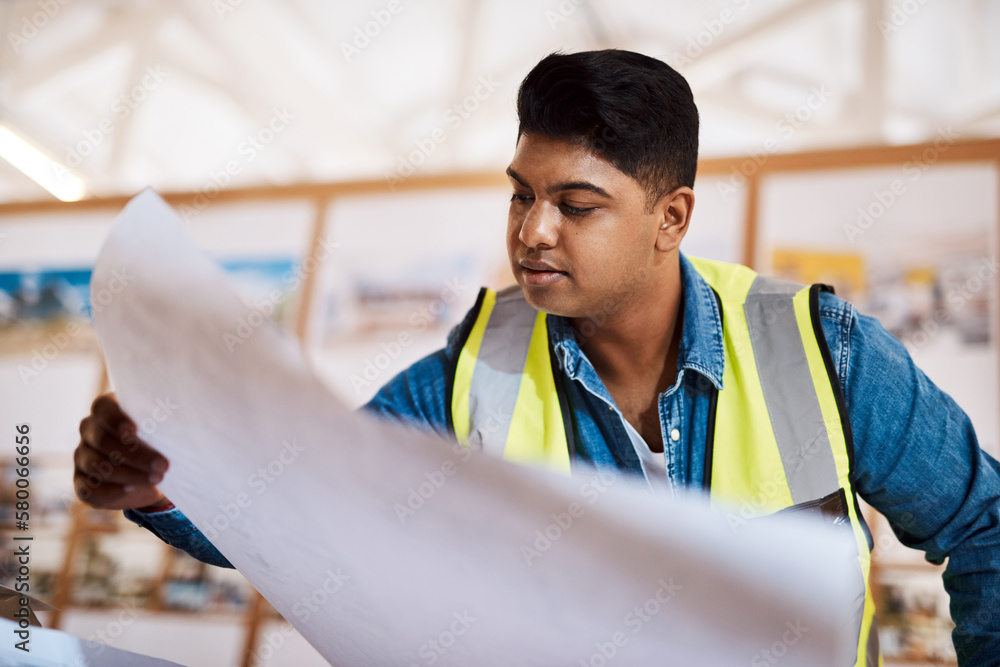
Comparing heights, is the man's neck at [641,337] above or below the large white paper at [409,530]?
above

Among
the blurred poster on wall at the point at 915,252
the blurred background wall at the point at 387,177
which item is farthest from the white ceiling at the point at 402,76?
the blurred poster on wall at the point at 915,252

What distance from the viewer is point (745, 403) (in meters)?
0.82

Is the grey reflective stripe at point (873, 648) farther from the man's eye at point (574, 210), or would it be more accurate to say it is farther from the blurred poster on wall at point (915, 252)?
the blurred poster on wall at point (915, 252)

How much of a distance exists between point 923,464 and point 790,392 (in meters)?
0.14

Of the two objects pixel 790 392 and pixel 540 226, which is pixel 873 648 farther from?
pixel 540 226

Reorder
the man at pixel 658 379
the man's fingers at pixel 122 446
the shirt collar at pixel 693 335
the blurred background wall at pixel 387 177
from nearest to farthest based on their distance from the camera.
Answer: the man's fingers at pixel 122 446 < the man at pixel 658 379 < the shirt collar at pixel 693 335 < the blurred background wall at pixel 387 177

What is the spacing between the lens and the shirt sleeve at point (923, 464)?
2.41ft

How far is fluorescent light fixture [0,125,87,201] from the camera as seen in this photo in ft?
9.56

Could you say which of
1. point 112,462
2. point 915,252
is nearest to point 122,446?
point 112,462

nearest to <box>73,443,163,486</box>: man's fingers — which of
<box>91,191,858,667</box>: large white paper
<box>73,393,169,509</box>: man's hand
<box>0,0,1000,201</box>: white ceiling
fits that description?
<box>73,393,169,509</box>: man's hand

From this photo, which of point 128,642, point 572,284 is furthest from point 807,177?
point 128,642

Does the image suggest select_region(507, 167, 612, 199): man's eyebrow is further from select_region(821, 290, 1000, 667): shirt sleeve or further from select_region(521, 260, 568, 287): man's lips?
select_region(821, 290, 1000, 667): shirt sleeve

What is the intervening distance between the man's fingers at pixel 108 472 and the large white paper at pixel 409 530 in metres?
0.12

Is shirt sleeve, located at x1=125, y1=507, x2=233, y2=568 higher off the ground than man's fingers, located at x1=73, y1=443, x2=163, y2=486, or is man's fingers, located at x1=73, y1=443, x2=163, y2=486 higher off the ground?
man's fingers, located at x1=73, y1=443, x2=163, y2=486
